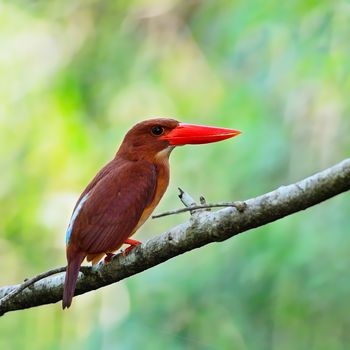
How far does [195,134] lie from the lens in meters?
3.28

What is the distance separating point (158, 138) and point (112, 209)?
19.5 inches

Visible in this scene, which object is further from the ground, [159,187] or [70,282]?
[159,187]

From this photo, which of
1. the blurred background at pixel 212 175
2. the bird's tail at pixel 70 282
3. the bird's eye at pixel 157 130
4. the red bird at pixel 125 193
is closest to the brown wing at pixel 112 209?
the red bird at pixel 125 193

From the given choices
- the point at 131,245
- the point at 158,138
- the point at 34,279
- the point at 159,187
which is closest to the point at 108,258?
the point at 131,245

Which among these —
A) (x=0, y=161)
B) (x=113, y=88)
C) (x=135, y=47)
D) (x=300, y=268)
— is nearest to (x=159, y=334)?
(x=300, y=268)

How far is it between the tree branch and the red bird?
92mm

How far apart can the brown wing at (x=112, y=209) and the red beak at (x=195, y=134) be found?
0.77 ft

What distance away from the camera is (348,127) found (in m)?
4.85

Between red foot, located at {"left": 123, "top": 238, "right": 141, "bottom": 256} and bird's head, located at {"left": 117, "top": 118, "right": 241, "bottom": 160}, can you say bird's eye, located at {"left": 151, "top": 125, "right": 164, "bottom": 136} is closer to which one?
bird's head, located at {"left": 117, "top": 118, "right": 241, "bottom": 160}

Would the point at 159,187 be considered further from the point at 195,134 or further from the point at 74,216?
the point at 74,216

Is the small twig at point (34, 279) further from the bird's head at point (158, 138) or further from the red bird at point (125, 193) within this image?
the bird's head at point (158, 138)

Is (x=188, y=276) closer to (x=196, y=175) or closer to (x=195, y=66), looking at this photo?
(x=196, y=175)

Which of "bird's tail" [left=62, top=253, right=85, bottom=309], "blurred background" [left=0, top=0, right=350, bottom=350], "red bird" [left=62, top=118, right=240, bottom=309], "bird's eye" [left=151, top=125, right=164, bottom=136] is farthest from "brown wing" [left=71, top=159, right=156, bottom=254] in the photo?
"blurred background" [left=0, top=0, right=350, bottom=350]

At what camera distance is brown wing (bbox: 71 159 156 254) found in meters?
2.83
